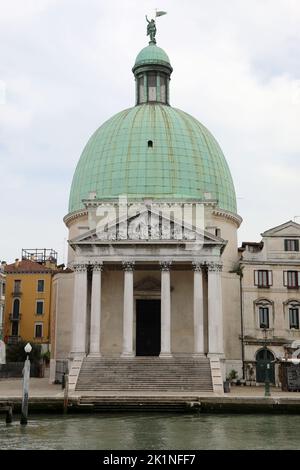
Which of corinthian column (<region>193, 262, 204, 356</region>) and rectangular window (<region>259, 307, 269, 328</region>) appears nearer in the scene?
corinthian column (<region>193, 262, 204, 356</region>)

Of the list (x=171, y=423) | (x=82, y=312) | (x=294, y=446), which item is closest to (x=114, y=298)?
(x=82, y=312)

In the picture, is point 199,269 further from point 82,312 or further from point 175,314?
point 82,312

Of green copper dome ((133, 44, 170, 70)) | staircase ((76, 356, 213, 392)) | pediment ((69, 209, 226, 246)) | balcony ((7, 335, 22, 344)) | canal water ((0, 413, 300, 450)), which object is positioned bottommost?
canal water ((0, 413, 300, 450))

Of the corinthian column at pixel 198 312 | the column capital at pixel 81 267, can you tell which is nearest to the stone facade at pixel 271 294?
the corinthian column at pixel 198 312

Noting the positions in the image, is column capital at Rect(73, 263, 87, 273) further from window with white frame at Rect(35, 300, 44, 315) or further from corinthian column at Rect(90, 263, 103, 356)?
window with white frame at Rect(35, 300, 44, 315)

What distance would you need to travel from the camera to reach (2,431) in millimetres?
21344

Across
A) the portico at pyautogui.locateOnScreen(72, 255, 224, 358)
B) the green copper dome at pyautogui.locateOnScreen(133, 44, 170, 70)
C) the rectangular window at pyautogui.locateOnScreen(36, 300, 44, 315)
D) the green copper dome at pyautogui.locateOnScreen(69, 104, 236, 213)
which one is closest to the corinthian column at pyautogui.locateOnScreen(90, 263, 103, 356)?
the portico at pyautogui.locateOnScreen(72, 255, 224, 358)

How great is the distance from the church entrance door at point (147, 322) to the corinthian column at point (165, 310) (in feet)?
12.5

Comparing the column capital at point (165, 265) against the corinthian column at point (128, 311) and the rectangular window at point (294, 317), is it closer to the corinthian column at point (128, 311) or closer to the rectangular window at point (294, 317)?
the corinthian column at point (128, 311)

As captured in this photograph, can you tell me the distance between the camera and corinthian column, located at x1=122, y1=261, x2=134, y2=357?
35094 mm

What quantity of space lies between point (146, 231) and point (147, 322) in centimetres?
659

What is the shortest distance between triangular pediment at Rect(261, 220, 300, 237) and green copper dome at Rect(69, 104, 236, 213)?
397 cm

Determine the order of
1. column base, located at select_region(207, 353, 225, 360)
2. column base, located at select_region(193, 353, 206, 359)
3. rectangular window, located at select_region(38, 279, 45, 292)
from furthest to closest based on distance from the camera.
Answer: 1. rectangular window, located at select_region(38, 279, 45, 292)
2. column base, located at select_region(207, 353, 225, 360)
3. column base, located at select_region(193, 353, 206, 359)
